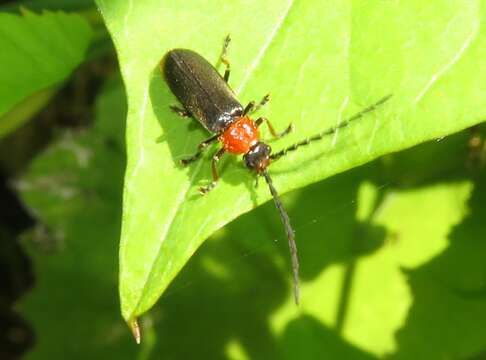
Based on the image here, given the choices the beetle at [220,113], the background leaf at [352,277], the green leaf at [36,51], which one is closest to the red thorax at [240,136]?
the beetle at [220,113]

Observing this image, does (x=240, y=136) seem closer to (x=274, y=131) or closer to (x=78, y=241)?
(x=274, y=131)

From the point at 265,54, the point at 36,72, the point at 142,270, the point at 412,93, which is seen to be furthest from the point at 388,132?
the point at 36,72

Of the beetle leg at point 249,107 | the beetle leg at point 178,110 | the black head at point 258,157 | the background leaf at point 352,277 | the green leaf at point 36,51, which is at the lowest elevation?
the background leaf at point 352,277

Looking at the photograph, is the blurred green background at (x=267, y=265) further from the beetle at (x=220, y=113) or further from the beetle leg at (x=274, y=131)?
the beetle leg at (x=274, y=131)

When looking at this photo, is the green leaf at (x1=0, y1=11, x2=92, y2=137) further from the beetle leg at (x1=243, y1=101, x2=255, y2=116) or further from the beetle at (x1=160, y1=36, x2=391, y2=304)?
the beetle leg at (x1=243, y1=101, x2=255, y2=116)

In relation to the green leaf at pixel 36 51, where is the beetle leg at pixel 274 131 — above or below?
below

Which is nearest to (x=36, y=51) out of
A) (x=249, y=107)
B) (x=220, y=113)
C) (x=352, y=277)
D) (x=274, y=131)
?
(x=220, y=113)

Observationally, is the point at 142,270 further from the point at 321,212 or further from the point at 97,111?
the point at 97,111
